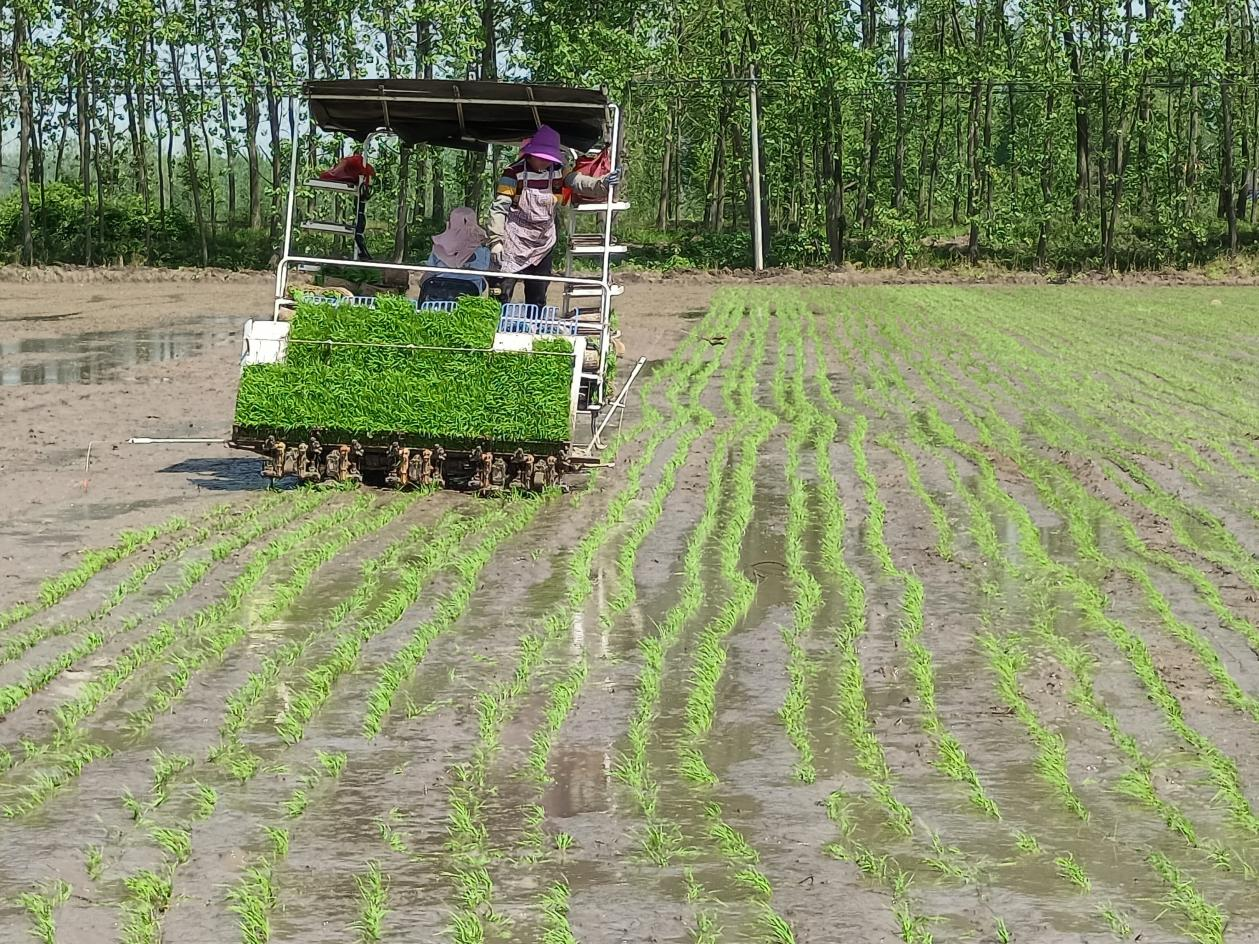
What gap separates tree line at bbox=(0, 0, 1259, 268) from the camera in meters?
46.5

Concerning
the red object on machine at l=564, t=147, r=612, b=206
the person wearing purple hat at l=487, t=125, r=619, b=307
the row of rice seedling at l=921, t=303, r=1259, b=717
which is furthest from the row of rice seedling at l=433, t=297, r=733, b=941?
the row of rice seedling at l=921, t=303, r=1259, b=717

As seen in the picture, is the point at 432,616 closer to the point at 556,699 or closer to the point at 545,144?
the point at 556,699

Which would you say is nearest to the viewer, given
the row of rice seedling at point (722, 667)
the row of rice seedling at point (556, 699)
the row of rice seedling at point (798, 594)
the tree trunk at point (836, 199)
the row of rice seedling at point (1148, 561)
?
the row of rice seedling at point (556, 699)

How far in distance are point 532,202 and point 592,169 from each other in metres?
0.49

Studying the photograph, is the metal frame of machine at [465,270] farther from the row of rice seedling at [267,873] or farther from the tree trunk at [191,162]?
the tree trunk at [191,162]

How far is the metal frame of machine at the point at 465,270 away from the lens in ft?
39.0

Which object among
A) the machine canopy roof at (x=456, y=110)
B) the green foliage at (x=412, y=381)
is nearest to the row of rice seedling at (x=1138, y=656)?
the green foliage at (x=412, y=381)

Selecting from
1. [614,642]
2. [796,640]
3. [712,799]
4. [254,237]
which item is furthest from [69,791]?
[254,237]

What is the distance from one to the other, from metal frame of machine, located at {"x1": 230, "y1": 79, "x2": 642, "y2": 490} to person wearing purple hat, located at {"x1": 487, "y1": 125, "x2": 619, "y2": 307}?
0.18 m

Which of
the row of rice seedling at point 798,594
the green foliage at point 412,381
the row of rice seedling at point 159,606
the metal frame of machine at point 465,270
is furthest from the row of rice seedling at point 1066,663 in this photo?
the row of rice seedling at point 159,606

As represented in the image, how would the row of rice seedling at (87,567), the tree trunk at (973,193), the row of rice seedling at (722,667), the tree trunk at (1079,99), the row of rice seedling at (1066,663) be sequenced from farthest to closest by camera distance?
the tree trunk at (1079,99) < the tree trunk at (973,193) < the row of rice seedling at (87,567) < the row of rice seedling at (1066,663) < the row of rice seedling at (722,667)

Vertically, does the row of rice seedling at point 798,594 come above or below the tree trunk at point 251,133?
below

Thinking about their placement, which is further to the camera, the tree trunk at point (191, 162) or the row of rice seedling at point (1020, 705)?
the tree trunk at point (191, 162)

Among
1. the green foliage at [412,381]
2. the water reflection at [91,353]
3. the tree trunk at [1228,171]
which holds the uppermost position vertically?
the tree trunk at [1228,171]
